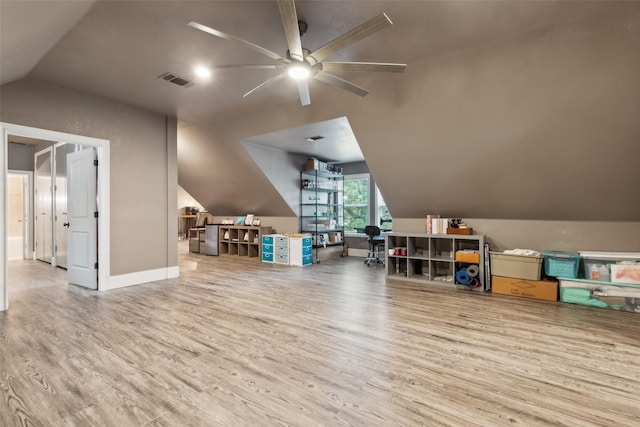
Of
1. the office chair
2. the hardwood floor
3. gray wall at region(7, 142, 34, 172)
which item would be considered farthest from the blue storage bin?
gray wall at region(7, 142, 34, 172)

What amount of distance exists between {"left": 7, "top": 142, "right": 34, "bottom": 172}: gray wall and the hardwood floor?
4.86 m

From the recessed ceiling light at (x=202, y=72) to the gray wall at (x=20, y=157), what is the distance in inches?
246

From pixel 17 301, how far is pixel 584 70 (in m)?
6.90

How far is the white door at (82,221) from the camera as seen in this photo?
448cm

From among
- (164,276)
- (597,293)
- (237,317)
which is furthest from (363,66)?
(164,276)

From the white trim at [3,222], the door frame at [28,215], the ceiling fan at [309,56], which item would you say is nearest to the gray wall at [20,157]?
the door frame at [28,215]

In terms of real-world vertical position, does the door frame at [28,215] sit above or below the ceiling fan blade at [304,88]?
below

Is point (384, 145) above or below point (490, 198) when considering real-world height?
above

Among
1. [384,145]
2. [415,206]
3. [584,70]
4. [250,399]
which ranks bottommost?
[250,399]

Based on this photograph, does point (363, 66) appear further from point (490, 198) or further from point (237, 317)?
point (490, 198)

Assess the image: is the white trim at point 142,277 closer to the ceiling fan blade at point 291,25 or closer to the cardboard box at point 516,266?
the ceiling fan blade at point 291,25

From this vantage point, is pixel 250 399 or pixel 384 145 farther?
pixel 384 145

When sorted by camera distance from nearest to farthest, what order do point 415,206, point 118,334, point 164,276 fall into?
point 118,334
point 164,276
point 415,206

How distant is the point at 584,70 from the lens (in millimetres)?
2980
